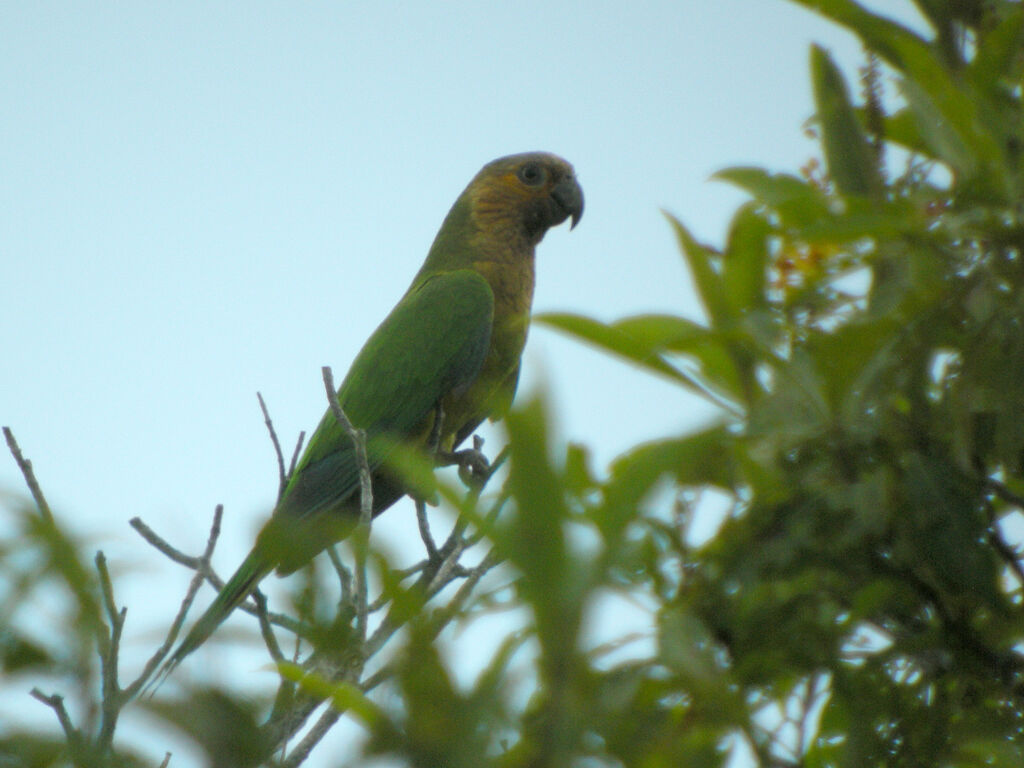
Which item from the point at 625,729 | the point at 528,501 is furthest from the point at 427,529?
the point at 528,501

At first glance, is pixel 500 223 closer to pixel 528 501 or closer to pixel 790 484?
pixel 790 484

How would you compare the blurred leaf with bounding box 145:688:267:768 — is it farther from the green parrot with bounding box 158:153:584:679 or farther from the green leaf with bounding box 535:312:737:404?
the green parrot with bounding box 158:153:584:679

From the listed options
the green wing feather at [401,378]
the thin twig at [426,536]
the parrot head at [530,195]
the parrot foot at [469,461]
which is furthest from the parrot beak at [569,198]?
the thin twig at [426,536]

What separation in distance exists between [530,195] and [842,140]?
404 cm

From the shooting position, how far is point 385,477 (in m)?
3.80

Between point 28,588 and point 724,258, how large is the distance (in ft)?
2.03

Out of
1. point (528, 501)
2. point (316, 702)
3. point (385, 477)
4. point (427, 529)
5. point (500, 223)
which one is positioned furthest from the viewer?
point (500, 223)

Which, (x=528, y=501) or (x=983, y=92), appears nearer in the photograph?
(x=528, y=501)

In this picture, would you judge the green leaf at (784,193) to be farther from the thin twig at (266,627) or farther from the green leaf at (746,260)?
the thin twig at (266,627)

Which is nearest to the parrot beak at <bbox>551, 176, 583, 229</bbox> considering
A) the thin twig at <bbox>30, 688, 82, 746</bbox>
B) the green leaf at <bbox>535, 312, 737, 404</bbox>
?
the thin twig at <bbox>30, 688, 82, 746</bbox>

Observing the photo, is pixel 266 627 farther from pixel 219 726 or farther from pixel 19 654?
pixel 219 726

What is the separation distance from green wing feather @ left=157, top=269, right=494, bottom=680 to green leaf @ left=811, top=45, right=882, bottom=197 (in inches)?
115

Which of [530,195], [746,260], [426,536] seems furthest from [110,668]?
[530,195]

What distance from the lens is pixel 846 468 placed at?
0.82m
